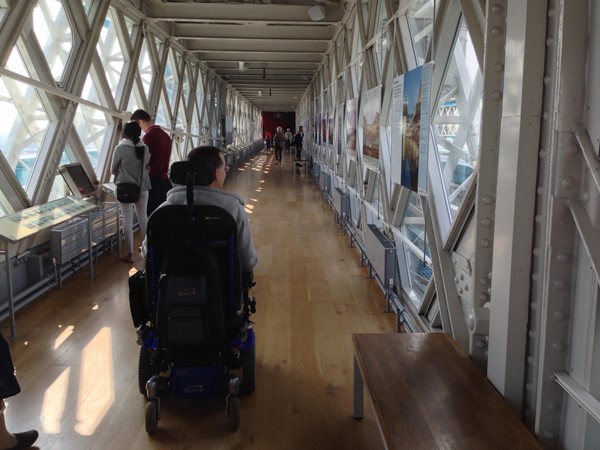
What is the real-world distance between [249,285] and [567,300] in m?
1.61

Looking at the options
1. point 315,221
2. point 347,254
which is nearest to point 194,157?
point 347,254

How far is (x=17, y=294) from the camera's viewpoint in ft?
14.2

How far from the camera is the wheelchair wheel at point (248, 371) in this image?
2.88m

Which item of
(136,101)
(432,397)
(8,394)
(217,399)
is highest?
(136,101)

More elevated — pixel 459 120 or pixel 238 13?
pixel 238 13

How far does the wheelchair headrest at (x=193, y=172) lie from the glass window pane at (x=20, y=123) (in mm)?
2706

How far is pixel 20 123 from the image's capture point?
4.89 meters

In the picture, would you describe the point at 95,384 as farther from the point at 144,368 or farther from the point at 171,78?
the point at 171,78

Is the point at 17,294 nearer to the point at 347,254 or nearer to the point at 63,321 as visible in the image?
the point at 63,321

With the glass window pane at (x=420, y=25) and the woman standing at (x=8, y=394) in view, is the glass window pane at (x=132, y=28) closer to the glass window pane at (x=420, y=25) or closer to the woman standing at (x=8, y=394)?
the glass window pane at (x=420, y=25)

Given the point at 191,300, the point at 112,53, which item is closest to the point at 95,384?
the point at 191,300

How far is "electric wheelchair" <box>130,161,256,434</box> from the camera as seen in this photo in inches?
95.7

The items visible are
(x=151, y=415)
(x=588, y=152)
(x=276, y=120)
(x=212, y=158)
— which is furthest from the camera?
(x=276, y=120)

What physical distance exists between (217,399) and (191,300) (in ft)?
2.51
